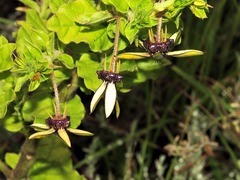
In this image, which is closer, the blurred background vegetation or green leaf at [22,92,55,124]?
green leaf at [22,92,55,124]

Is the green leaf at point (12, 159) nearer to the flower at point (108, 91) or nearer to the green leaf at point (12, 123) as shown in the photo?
the green leaf at point (12, 123)

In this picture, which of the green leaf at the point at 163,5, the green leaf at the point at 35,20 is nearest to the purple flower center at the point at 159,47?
the green leaf at the point at 163,5

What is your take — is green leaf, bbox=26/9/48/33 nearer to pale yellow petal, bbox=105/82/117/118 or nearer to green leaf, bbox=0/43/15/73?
green leaf, bbox=0/43/15/73

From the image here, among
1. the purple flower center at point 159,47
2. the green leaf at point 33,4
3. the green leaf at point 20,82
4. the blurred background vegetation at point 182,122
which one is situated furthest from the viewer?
the blurred background vegetation at point 182,122

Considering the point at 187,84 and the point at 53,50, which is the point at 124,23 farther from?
the point at 187,84

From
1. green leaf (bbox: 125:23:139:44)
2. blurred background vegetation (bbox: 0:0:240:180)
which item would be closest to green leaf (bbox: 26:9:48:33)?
green leaf (bbox: 125:23:139:44)

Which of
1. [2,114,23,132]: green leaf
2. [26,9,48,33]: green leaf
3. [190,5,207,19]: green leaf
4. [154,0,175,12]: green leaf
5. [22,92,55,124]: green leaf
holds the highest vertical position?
[154,0,175,12]: green leaf
